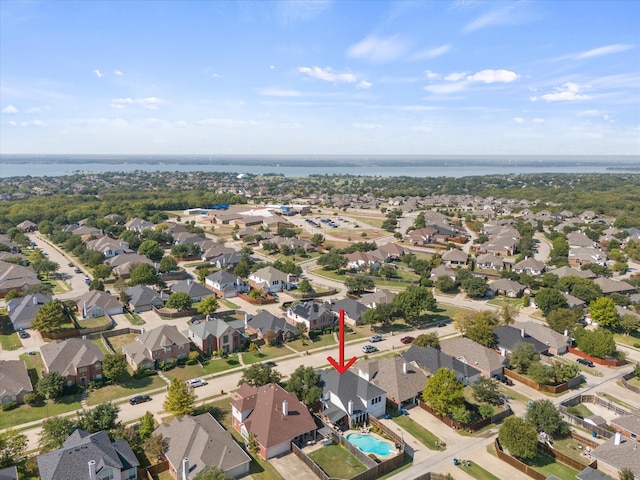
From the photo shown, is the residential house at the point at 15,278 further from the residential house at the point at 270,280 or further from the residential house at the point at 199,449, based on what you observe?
the residential house at the point at 199,449

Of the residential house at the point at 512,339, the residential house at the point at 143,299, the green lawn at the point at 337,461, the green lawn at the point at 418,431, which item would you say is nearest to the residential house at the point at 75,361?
the residential house at the point at 143,299

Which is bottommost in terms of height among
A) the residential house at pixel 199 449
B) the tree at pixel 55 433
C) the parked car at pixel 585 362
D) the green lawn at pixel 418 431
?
the parked car at pixel 585 362

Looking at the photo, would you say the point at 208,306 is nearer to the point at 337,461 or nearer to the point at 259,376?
the point at 259,376

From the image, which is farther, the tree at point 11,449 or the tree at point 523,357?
the tree at point 523,357

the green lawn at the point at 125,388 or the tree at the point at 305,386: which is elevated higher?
the tree at the point at 305,386

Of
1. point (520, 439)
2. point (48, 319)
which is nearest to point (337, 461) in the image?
point (520, 439)
